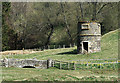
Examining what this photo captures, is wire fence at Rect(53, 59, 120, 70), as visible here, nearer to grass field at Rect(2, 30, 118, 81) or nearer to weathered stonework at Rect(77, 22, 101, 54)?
grass field at Rect(2, 30, 118, 81)

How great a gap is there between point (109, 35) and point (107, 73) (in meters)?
28.1

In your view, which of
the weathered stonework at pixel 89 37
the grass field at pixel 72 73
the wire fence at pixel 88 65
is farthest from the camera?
the weathered stonework at pixel 89 37

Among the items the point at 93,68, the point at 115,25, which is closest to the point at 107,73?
the point at 93,68

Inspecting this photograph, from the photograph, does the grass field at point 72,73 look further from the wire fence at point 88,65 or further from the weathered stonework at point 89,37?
the weathered stonework at point 89,37

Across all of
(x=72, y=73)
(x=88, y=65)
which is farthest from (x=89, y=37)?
(x=72, y=73)

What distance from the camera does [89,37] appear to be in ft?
161

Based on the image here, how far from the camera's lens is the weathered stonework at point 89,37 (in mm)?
49156

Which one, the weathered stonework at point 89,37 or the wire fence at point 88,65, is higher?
the weathered stonework at point 89,37

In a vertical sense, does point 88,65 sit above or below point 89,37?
below

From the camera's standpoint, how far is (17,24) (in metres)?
80.2

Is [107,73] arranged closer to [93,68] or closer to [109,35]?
[93,68]

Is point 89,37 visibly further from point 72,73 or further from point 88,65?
point 72,73

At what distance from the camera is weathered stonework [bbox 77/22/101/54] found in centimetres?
4916

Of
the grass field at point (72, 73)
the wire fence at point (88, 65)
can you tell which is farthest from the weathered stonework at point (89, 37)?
the wire fence at point (88, 65)
